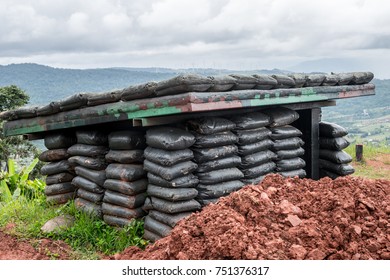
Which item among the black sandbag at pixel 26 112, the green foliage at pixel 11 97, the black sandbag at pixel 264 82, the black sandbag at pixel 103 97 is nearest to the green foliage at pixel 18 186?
the black sandbag at pixel 26 112

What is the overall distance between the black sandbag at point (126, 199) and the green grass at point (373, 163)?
7768 mm

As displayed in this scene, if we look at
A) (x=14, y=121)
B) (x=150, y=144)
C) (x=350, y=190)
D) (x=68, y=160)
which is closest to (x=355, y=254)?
(x=350, y=190)

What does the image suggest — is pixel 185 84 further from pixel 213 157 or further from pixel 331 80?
pixel 331 80

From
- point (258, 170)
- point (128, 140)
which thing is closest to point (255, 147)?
point (258, 170)

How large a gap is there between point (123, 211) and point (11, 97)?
14891 mm

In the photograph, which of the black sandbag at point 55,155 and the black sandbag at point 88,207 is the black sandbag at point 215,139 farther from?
the black sandbag at point 55,155

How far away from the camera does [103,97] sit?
6.57 metres

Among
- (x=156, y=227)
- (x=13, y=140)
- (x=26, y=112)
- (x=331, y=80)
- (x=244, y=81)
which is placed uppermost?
(x=244, y=81)

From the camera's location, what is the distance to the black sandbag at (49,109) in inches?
289

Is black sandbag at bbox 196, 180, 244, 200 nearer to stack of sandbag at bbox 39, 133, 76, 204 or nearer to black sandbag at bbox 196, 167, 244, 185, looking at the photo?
black sandbag at bbox 196, 167, 244, 185

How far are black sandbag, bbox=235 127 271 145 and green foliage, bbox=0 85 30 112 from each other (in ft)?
49.5

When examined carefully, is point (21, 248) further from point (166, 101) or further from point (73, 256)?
point (166, 101)

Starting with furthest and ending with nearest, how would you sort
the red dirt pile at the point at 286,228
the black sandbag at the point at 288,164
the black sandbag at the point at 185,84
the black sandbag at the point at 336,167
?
the black sandbag at the point at 336,167 < the black sandbag at the point at 288,164 < the black sandbag at the point at 185,84 < the red dirt pile at the point at 286,228

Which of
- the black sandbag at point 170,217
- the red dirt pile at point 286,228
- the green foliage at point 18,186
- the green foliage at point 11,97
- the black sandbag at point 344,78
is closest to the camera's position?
the red dirt pile at point 286,228
